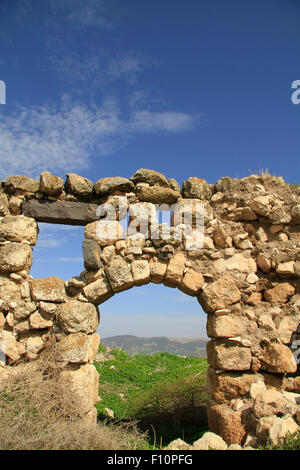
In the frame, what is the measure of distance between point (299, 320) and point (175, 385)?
12.3 feet

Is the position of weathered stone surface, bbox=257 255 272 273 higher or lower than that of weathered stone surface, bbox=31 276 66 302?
higher

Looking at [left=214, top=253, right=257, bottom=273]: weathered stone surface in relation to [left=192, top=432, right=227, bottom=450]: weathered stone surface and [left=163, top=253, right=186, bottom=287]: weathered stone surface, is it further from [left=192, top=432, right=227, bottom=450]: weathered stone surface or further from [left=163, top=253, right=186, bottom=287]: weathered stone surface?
[left=192, top=432, right=227, bottom=450]: weathered stone surface

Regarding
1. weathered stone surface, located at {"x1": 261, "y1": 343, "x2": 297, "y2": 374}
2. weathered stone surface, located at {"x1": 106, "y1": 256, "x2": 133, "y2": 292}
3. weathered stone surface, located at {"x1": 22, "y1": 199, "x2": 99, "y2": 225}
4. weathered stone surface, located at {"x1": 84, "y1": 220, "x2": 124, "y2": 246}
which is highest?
weathered stone surface, located at {"x1": 22, "y1": 199, "x2": 99, "y2": 225}

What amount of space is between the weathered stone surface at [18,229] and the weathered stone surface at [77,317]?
1028mm

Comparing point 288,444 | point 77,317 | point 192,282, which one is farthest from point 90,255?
point 288,444

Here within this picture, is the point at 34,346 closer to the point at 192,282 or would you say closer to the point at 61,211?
the point at 61,211

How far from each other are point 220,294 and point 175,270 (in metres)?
0.66

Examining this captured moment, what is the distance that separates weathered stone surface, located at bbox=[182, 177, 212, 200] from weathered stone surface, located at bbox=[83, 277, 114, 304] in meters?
1.69

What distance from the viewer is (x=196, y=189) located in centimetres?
464

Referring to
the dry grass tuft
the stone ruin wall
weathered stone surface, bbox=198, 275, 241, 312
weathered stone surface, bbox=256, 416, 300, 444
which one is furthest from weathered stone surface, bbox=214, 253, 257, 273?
the dry grass tuft

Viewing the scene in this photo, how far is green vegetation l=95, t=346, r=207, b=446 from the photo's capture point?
562 centimetres

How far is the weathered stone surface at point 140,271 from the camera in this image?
164 inches

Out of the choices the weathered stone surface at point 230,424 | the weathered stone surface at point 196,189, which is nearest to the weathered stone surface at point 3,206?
the weathered stone surface at point 196,189
